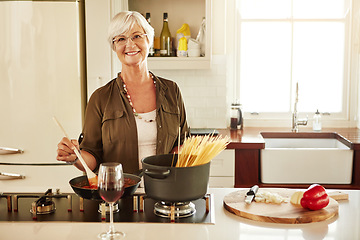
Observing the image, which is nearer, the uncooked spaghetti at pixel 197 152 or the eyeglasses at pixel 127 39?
the uncooked spaghetti at pixel 197 152

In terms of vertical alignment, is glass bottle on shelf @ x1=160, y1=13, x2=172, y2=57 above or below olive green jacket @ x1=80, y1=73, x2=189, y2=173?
above

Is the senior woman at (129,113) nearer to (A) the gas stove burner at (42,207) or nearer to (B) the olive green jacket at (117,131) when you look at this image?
(B) the olive green jacket at (117,131)

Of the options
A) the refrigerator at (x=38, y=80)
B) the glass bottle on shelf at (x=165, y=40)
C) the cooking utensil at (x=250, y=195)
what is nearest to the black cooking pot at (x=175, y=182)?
the cooking utensil at (x=250, y=195)

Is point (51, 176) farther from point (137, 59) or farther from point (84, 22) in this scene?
point (137, 59)

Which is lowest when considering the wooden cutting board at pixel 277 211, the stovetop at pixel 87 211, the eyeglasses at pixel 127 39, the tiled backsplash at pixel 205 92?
the stovetop at pixel 87 211

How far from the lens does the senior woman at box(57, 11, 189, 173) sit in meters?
2.43

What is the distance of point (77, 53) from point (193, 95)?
3.50 ft

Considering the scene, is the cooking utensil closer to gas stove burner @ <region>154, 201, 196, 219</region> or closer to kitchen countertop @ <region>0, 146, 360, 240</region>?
kitchen countertop @ <region>0, 146, 360, 240</region>

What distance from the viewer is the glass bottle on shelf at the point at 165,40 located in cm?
389

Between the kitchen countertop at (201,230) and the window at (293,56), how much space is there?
2592 mm

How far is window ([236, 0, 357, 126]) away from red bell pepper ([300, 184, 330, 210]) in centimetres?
254

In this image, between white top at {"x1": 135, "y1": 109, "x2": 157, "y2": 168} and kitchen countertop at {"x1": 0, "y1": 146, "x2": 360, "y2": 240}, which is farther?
white top at {"x1": 135, "y1": 109, "x2": 157, "y2": 168}

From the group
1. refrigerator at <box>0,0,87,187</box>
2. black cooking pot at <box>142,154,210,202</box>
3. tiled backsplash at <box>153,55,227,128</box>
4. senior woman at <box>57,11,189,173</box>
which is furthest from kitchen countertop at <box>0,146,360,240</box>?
tiled backsplash at <box>153,55,227,128</box>

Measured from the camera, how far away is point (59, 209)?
195cm
